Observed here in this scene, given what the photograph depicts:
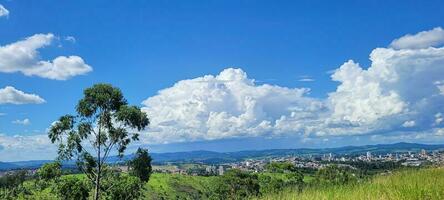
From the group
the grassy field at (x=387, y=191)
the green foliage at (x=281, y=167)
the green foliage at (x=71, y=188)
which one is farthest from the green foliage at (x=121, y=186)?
the green foliage at (x=281, y=167)

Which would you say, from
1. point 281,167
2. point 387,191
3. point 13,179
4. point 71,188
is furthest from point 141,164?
point 13,179

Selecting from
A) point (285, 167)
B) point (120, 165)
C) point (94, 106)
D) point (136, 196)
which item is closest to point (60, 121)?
point (94, 106)

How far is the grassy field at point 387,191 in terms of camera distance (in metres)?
9.59

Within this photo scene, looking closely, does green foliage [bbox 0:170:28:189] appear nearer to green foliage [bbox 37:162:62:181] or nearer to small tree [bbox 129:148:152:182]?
green foliage [bbox 37:162:62:181]

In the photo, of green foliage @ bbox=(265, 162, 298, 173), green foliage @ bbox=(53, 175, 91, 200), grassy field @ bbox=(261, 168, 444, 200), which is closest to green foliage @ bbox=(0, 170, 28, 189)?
green foliage @ bbox=(265, 162, 298, 173)

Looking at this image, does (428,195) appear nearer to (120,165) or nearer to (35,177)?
(120,165)

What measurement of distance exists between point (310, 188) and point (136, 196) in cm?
3781

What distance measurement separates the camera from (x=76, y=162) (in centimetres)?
4409

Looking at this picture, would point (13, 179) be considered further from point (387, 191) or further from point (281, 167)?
point (387, 191)

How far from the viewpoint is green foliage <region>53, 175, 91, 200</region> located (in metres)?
44.9

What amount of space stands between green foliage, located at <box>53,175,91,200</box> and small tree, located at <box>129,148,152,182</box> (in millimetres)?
4794

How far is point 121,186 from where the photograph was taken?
4562cm

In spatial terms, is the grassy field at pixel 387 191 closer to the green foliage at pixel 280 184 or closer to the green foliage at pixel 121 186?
the green foliage at pixel 280 184

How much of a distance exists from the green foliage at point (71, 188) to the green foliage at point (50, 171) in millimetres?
1009
